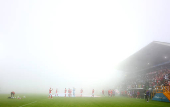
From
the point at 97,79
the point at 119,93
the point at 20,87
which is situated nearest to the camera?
the point at 119,93

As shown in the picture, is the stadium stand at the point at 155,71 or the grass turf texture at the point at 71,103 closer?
the grass turf texture at the point at 71,103

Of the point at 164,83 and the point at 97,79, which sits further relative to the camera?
the point at 97,79

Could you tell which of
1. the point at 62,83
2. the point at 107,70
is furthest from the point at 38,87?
the point at 107,70

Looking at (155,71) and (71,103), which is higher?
(155,71)

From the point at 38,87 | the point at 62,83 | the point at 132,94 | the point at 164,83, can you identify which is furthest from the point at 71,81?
the point at 164,83

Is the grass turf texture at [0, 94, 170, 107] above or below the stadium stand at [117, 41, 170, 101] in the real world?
below

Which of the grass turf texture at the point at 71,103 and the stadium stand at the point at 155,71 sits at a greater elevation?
the stadium stand at the point at 155,71

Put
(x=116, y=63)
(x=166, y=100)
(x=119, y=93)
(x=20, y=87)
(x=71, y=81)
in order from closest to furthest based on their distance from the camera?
(x=166, y=100), (x=119, y=93), (x=116, y=63), (x=20, y=87), (x=71, y=81)

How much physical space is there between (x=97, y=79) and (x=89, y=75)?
7.07m

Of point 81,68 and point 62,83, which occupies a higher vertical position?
point 81,68

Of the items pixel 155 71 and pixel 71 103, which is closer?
pixel 71 103

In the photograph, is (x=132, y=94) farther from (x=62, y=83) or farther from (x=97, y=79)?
(x=62, y=83)

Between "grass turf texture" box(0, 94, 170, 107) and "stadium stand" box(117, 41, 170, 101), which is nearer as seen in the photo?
"grass turf texture" box(0, 94, 170, 107)

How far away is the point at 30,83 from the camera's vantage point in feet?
274
